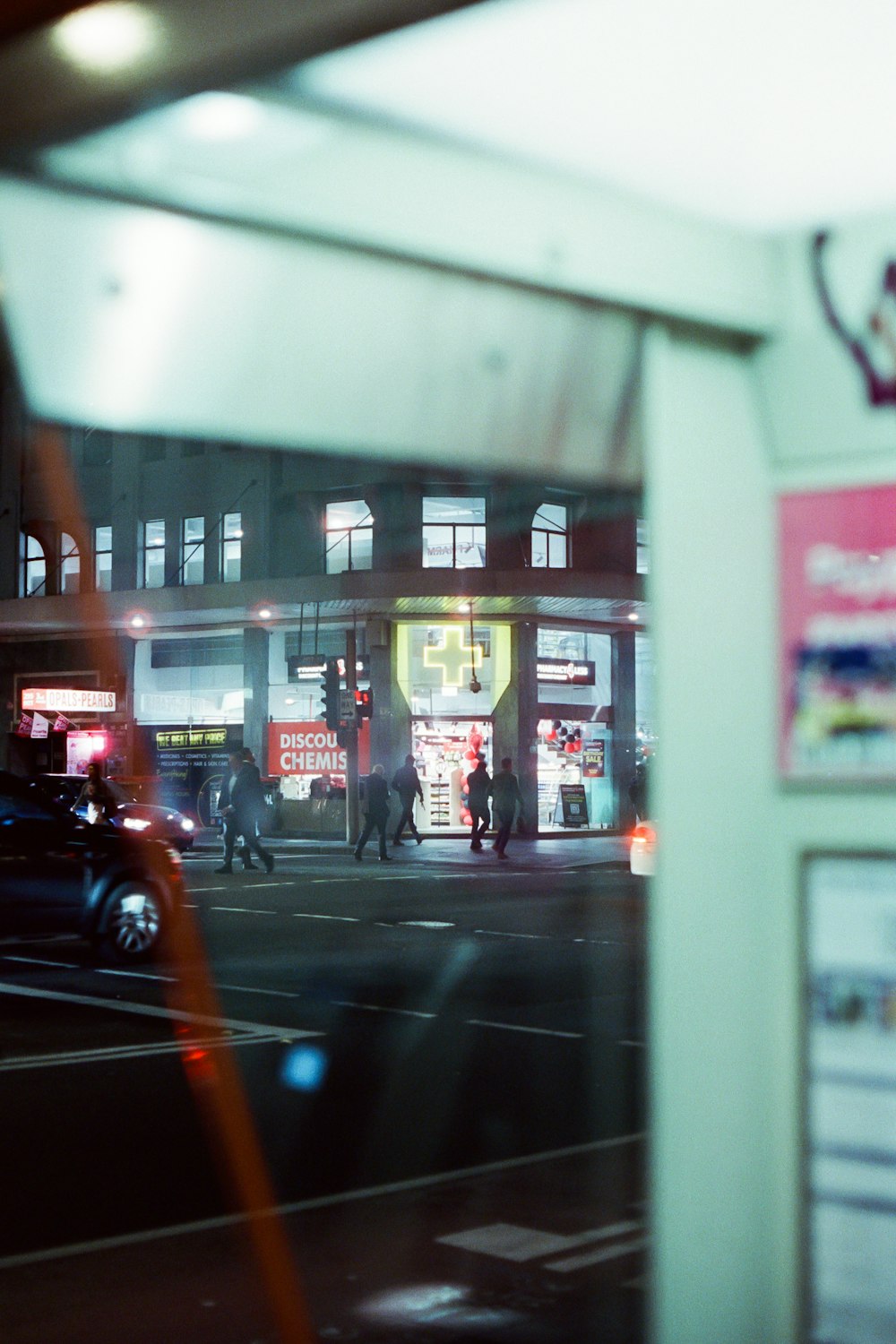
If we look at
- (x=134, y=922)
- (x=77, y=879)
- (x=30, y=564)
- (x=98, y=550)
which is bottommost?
(x=134, y=922)

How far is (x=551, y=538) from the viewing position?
3638cm

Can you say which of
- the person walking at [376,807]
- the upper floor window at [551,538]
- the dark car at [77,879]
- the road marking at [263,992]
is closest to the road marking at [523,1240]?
the road marking at [263,992]

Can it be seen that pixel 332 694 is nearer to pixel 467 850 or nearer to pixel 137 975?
pixel 467 850

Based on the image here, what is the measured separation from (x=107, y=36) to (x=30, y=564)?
40.3 m

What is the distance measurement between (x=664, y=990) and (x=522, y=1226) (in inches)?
140

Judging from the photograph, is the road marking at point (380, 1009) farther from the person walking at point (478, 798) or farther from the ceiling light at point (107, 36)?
the person walking at point (478, 798)

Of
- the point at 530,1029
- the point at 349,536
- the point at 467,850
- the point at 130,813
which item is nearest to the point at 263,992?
the point at 530,1029

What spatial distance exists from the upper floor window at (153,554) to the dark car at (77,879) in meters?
25.8

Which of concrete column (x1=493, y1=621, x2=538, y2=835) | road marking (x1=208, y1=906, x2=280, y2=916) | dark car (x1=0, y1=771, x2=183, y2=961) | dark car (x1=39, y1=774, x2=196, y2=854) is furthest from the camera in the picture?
concrete column (x1=493, y1=621, x2=538, y2=835)

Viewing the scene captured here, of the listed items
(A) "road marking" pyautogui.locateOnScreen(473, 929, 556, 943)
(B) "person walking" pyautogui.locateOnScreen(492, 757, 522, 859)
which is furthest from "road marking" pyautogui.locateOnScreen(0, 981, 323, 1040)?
(B) "person walking" pyautogui.locateOnScreen(492, 757, 522, 859)

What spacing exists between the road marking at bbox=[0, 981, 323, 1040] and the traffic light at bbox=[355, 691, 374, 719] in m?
19.4

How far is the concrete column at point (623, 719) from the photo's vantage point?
37938 mm

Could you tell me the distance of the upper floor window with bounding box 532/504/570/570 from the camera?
118 ft

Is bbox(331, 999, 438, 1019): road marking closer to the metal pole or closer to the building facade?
the building facade
